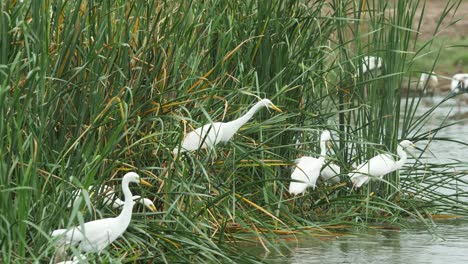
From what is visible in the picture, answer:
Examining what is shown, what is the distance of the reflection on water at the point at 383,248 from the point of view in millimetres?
6215

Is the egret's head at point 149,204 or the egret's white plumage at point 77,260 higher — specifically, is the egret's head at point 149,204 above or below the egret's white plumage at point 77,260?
above

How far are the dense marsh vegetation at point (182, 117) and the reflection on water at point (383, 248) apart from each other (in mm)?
143

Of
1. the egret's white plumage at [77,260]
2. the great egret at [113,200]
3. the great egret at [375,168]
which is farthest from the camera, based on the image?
the great egret at [375,168]

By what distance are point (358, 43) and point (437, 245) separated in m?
1.52

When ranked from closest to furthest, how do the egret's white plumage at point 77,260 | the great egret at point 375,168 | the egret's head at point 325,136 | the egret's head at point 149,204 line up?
the egret's white plumage at point 77,260 → the egret's head at point 149,204 → the great egret at point 375,168 → the egret's head at point 325,136

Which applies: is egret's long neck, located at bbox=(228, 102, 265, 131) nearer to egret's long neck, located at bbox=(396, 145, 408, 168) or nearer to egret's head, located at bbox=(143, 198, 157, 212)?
egret's head, located at bbox=(143, 198, 157, 212)

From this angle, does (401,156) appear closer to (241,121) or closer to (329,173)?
(329,173)

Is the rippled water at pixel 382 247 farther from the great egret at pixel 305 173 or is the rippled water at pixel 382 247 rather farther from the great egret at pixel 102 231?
the great egret at pixel 102 231

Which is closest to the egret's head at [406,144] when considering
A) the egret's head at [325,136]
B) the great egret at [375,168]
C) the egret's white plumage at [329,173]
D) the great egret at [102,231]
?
the great egret at [375,168]

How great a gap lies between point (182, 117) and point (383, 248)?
143 cm

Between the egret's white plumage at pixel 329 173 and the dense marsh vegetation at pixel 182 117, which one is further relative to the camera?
the egret's white plumage at pixel 329 173

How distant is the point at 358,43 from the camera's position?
7.61m

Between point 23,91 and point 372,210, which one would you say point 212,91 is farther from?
point 372,210

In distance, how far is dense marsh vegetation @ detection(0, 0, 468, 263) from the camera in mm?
5113
